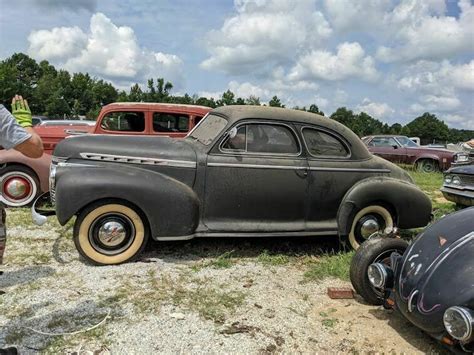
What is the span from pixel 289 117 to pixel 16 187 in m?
4.65

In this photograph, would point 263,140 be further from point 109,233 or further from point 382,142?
point 382,142

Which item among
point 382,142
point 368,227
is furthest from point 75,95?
point 368,227

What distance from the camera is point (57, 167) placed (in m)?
5.26

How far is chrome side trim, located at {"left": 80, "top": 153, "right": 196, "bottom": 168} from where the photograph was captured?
521cm

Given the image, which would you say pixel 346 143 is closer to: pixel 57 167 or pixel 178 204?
pixel 178 204


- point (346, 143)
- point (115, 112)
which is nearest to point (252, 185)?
point (346, 143)

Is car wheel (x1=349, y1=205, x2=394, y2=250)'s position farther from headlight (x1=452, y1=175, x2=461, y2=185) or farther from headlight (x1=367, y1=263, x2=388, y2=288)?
headlight (x1=452, y1=175, x2=461, y2=185)

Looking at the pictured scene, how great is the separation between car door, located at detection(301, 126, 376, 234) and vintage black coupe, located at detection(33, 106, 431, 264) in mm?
13

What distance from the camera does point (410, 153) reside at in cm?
1600

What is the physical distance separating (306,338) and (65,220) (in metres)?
2.79

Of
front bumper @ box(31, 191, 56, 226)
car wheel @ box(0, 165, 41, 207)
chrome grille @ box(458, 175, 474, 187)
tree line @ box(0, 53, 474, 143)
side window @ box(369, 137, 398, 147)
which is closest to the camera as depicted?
front bumper @ box(31, 191, 56, 226)

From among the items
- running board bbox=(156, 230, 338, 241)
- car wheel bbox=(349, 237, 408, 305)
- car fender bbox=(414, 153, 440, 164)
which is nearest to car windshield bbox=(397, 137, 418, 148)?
car fender bbox=(414, 153, 440, 164)

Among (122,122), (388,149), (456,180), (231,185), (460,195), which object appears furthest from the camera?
(388,149)

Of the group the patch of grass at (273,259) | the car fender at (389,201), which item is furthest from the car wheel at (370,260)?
the car fender at (389,201)
